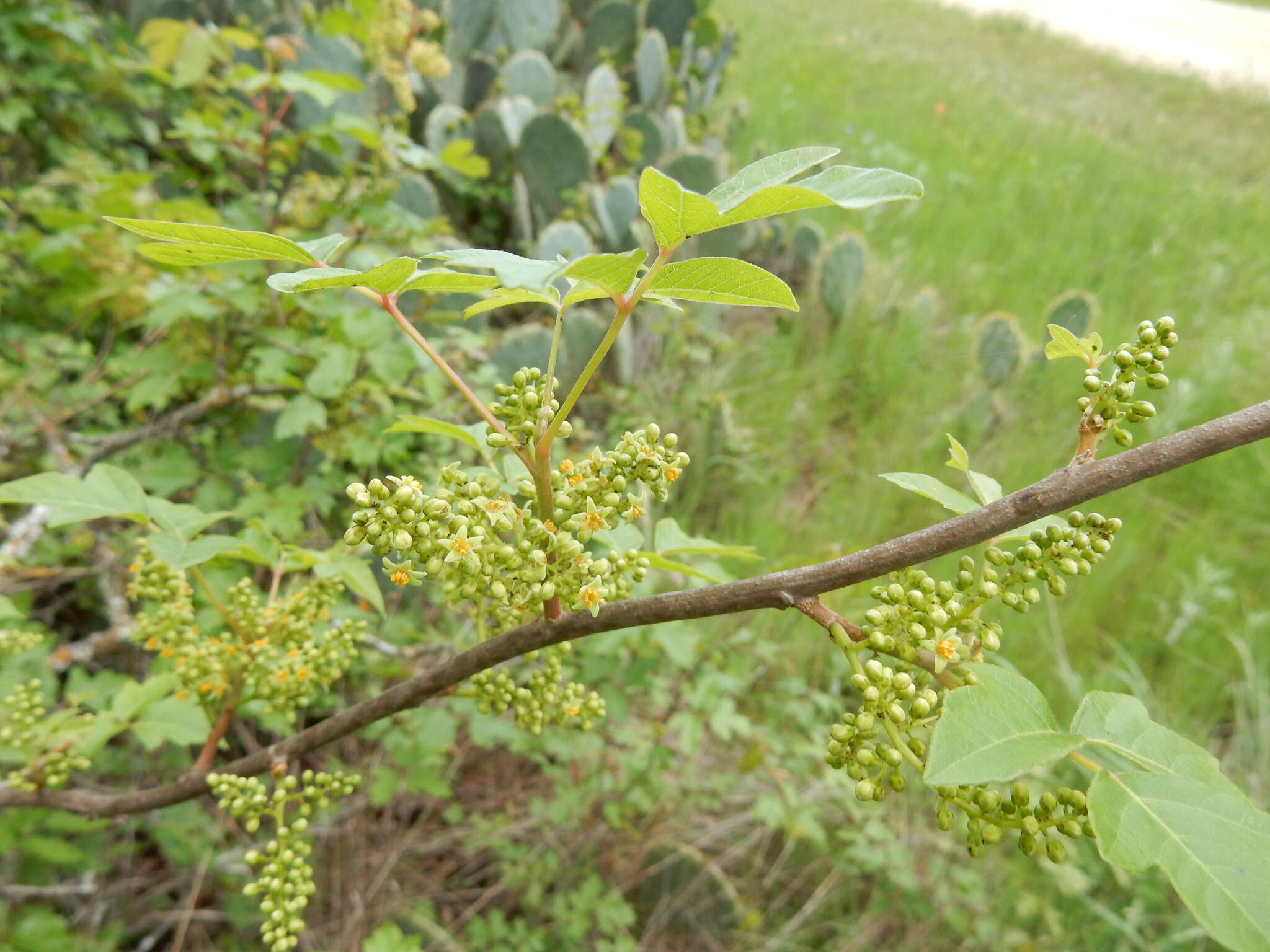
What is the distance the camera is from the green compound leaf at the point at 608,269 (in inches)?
18.0

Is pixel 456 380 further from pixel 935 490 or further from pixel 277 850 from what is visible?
pixel 277 850

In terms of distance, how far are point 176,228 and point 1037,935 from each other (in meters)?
2.95

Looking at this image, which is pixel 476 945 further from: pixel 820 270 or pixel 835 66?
pixel 835 66

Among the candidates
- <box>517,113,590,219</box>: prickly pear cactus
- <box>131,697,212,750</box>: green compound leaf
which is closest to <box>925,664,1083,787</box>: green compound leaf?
<box>131,697,212,750</box>: green compound leaf

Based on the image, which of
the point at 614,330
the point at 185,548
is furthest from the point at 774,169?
the point at 185,548

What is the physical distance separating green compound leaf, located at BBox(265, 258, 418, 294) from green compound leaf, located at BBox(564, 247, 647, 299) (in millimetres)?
123

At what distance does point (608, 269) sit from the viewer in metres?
0.48

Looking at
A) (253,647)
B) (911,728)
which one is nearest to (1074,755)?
(911,728)

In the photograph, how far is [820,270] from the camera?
4.36m

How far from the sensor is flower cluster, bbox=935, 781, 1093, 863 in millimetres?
557

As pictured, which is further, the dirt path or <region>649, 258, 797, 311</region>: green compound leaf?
the dirt path

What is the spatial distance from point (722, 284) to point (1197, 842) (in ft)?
1.68

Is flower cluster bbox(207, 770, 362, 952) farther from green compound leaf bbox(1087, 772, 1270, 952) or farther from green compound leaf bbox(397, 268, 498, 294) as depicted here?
green compound leaf bbox(1087, 772, 1270, 952)

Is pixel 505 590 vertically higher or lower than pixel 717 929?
higher
